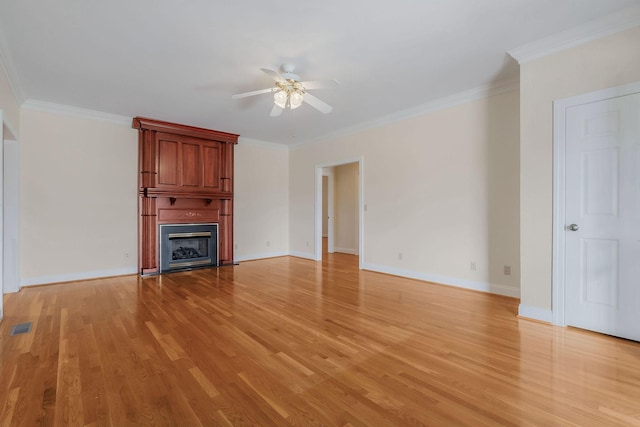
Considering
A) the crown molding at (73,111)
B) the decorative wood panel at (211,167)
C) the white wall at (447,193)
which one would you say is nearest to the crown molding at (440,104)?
the white wall at (447,193)

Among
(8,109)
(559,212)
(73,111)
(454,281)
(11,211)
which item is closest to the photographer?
(559,212)

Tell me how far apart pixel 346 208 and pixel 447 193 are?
12.4ft

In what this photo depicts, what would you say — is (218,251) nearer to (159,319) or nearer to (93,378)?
(159,319)

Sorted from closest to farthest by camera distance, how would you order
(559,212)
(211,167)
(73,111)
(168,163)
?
(559,212), (73,111), (168,163), (211,167)

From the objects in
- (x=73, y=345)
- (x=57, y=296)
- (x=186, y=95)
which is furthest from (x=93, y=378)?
(x=186, y=95)

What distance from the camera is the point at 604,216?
2.58 m

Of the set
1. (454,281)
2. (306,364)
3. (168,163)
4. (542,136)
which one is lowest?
(306,364)

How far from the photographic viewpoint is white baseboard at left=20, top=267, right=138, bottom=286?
4.29m

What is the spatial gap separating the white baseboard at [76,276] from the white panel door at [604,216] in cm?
600

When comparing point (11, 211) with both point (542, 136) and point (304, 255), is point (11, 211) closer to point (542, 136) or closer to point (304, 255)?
point (304, 255)

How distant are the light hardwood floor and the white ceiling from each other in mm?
2644

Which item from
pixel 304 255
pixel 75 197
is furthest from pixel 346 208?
pixel 75 197

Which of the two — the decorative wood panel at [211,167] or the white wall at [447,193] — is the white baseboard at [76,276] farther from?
the white wall at [447,193]

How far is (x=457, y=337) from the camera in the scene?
2.55 meters
